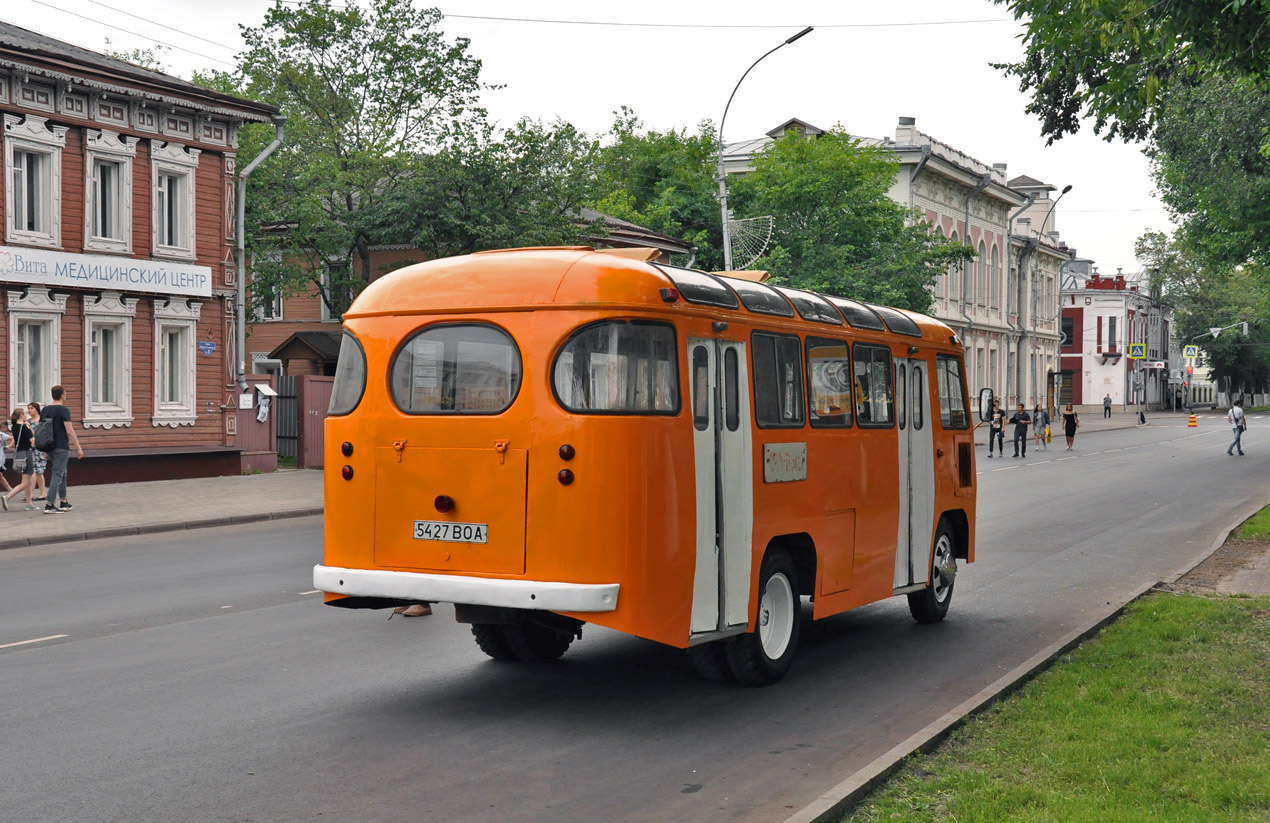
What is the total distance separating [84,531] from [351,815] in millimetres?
14292

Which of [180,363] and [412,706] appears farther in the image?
[180,363]

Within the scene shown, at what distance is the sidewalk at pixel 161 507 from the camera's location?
61.2 ft

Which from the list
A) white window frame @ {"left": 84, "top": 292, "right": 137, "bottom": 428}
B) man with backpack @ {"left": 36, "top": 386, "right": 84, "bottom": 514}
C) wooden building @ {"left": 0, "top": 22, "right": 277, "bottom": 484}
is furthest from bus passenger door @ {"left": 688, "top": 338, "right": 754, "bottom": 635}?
white window frame @ {"left": 84, "top": 292, "right": 137, "bottom": 428}

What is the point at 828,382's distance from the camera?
932 centimetres

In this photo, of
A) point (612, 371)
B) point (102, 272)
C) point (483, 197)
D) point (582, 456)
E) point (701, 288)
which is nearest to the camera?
point (582, 456)

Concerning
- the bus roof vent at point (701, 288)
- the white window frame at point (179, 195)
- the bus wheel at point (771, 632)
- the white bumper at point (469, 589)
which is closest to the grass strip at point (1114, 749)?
the bus wheel at point (771, 632)

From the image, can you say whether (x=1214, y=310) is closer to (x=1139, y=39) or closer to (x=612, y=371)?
(x=1139, y=39)

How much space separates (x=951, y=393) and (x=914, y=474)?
1.22 metres

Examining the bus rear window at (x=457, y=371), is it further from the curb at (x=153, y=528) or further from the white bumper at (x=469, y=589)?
the curb at (x=153, y=528)

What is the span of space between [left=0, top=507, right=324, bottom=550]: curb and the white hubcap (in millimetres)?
12403

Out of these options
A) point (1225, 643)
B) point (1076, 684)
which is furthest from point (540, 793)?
point (1225, 643)

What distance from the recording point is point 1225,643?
959cm

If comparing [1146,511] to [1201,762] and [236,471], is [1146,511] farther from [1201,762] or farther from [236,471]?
[236,471]

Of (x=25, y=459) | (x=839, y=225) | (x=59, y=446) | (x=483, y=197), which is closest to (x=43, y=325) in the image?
(x=25, y=459)
